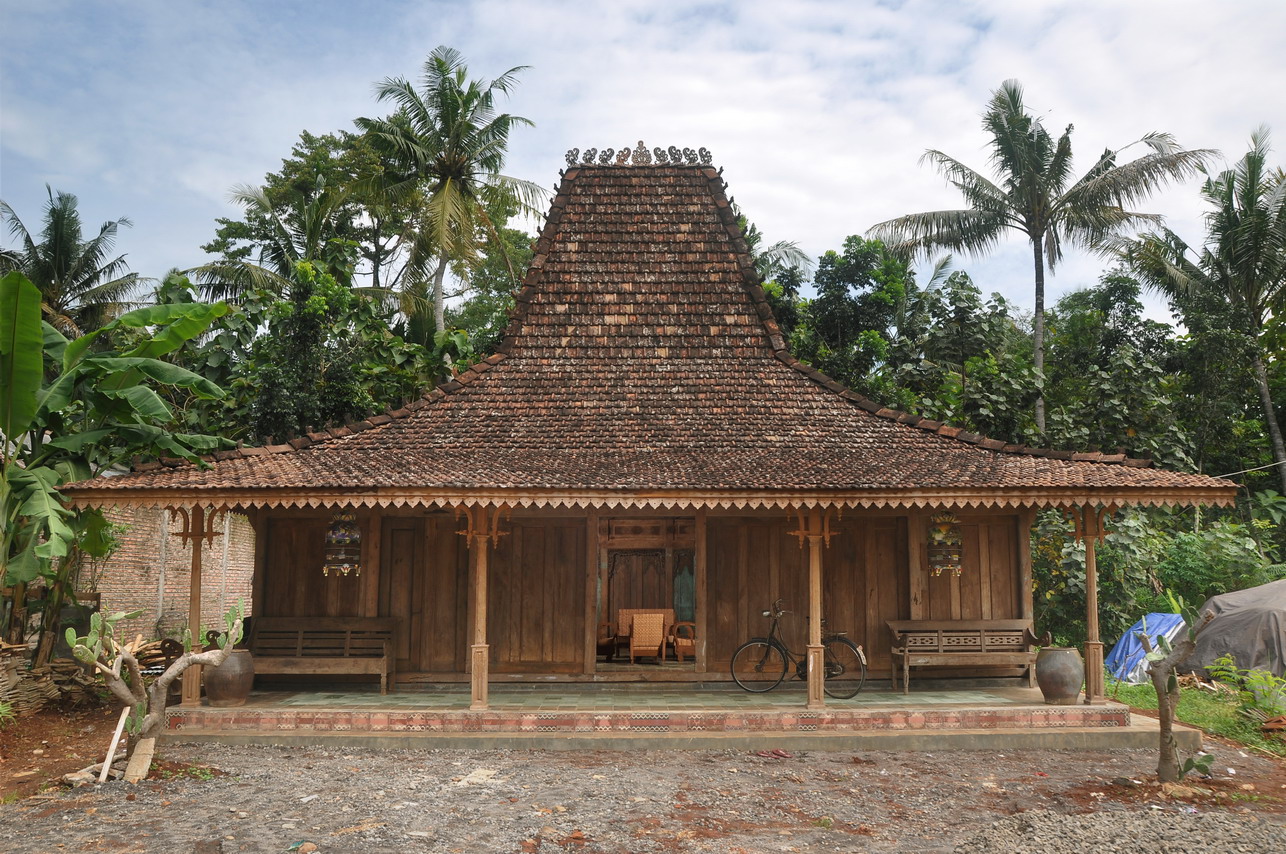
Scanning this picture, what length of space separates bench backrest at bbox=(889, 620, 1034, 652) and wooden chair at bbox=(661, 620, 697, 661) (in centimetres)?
256

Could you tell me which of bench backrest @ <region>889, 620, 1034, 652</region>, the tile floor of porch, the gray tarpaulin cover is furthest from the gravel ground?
the gray tarpaulin cover

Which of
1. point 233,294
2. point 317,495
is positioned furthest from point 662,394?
point 233,294

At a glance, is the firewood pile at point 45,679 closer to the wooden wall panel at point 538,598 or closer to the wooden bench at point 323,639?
the wooden bench at point 323,639

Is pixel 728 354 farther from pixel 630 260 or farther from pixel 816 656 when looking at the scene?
pixel 816 656

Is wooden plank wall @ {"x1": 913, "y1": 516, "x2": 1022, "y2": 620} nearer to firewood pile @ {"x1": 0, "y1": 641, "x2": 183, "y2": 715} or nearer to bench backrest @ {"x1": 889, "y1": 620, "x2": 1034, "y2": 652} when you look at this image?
bench backrest @ {"x1": 889, "y1": 620, "x2": 1034, "y2": 652}

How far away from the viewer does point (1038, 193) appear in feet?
74.3

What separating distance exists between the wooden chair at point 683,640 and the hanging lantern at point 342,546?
421 centimetres

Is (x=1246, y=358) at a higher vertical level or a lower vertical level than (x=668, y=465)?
higher

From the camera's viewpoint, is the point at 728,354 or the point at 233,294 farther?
the point at 233,294

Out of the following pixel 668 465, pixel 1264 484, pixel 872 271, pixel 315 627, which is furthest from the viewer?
pixel 1264 484

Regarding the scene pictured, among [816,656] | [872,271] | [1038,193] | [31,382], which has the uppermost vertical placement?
[1038,193]

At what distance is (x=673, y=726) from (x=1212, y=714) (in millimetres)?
7356

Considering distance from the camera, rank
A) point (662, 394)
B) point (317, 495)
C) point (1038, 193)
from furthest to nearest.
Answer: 1. point (1038, 193)
2. point (662, 394)
3. point (317, 495)

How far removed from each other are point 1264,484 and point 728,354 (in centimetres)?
1950
